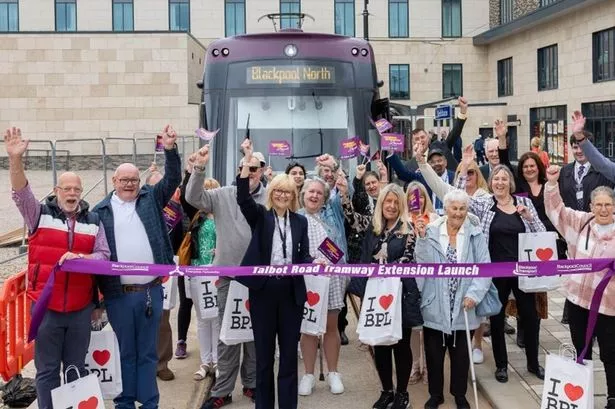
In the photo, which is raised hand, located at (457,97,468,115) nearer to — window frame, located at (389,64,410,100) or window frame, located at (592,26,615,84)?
window frame, located at (592,26,615,84)

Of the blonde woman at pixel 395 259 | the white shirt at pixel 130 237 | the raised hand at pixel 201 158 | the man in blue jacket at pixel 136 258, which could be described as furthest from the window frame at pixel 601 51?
the white shirt at pixel 130 237

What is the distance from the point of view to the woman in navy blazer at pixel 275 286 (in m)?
5.74

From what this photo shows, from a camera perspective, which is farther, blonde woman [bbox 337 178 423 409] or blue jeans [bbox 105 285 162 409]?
blonde woman [bbox 337 178 423 409]

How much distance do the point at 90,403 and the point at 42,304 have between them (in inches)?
30.7

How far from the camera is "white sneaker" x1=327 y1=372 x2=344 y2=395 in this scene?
672cm

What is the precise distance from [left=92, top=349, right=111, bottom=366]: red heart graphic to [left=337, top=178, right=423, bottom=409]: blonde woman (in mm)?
2245

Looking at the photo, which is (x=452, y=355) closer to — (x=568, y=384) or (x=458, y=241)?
(x=458, y=241)

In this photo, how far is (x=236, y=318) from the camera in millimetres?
6340

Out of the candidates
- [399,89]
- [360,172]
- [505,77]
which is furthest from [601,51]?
[360,172]

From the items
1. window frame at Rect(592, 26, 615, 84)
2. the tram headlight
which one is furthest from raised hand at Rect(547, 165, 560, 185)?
window frame at Rect(592, 26, 615, 84)

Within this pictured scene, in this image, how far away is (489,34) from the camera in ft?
139

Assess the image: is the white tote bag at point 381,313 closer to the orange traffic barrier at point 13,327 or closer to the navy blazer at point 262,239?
the navy blazer at point 262,239

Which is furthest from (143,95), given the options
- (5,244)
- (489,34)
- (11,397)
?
(11,397)

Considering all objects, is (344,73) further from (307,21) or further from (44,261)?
(307,21)
